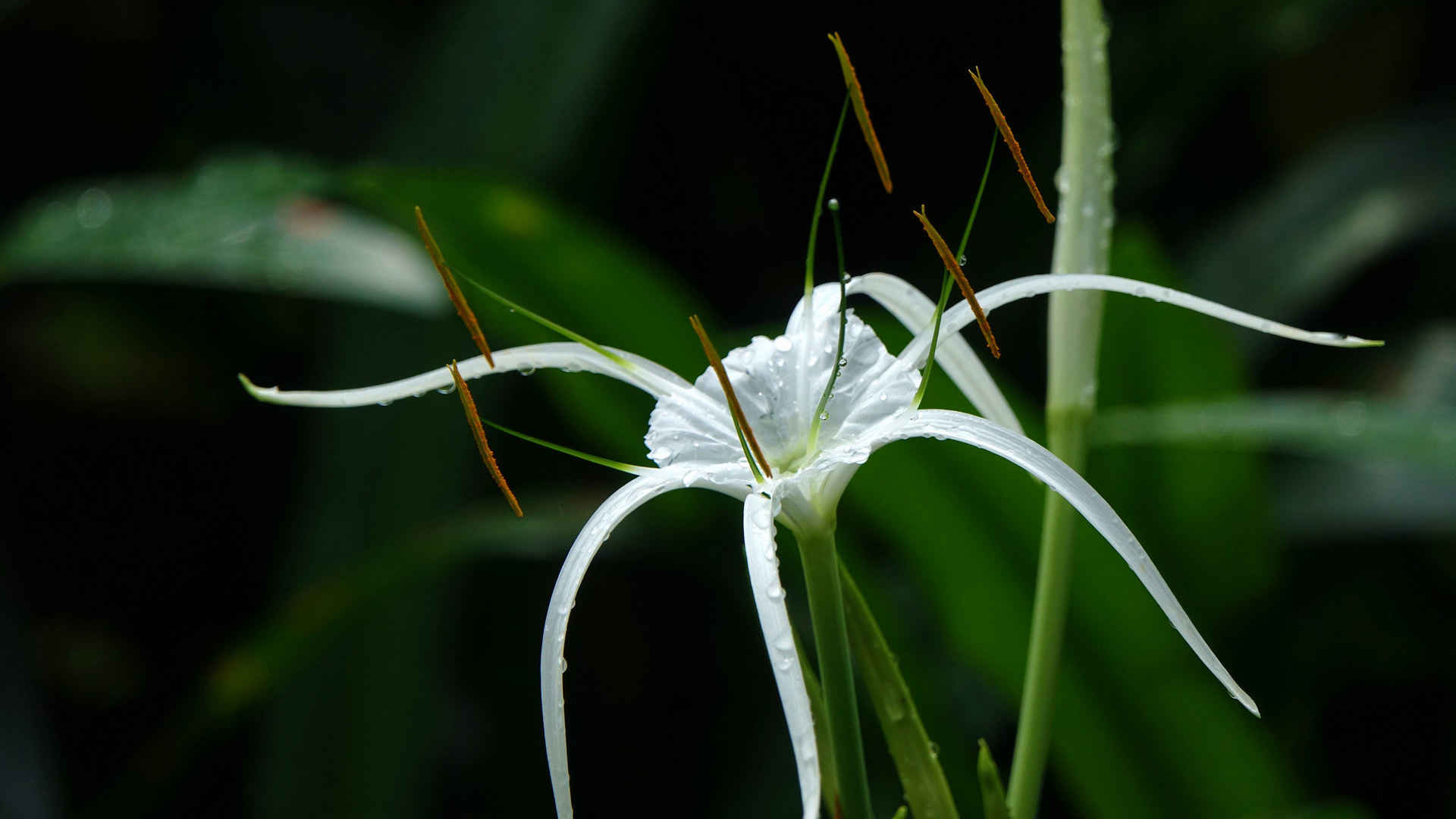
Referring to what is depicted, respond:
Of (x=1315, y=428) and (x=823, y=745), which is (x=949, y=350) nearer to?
(x=823, y=745)

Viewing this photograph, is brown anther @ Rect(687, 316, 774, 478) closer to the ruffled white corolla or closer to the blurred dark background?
the ruffled white corolla

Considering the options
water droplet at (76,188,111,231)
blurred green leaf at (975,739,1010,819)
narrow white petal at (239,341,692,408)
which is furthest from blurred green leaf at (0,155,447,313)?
blurred green leaf at (975,739,1010,819)

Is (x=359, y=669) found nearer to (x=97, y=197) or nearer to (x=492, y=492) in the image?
(x=492, y=492)

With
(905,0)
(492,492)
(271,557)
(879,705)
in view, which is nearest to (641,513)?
(492,492)

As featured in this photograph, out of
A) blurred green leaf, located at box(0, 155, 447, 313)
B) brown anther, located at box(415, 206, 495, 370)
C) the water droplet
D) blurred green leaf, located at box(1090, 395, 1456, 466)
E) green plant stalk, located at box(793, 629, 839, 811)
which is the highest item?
the water droplet

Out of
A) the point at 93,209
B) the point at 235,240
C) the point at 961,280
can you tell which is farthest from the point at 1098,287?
the point at 93,209
